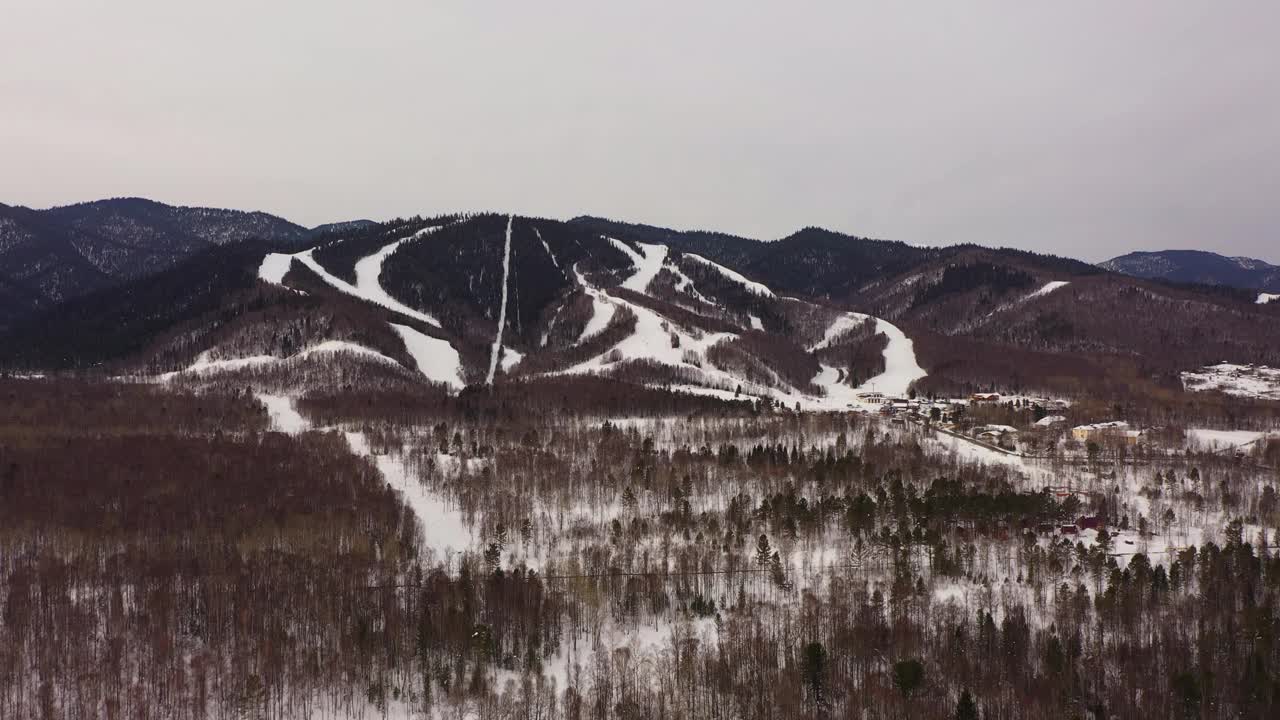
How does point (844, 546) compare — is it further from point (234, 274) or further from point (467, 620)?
point (234, 274)

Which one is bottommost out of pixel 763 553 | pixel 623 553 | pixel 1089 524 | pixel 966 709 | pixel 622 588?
pixel 966 709

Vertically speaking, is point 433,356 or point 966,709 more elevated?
point 433,356

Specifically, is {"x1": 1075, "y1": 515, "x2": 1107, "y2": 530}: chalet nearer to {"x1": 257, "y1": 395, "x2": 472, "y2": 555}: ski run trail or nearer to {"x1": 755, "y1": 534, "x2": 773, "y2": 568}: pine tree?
{"x1": 755, "y1": 534, "x2": 773, "y2": 568}: pine tree

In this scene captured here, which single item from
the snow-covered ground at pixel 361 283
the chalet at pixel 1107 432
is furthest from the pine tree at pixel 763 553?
the snow-covered ground at pixel 361 283

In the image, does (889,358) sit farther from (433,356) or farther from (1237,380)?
(433,356)

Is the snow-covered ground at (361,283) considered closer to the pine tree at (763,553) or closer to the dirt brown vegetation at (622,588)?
the dirt brown vegetation at (622,588)

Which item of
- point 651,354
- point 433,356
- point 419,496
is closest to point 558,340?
point 433,356

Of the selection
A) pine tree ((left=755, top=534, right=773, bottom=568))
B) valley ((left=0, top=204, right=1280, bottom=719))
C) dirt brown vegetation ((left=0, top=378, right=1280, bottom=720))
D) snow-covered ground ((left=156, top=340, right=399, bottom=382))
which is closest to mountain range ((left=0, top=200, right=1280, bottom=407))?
snow-covered ground ((left=156, top=340, right=399, bottom=382))

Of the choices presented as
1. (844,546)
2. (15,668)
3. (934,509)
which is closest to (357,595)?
(15,668)
